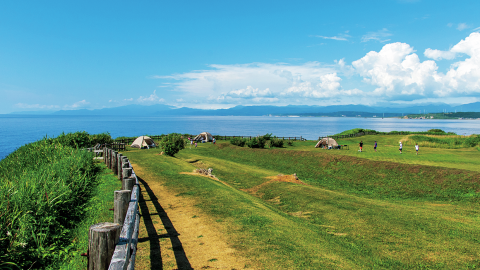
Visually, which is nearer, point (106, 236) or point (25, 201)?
point (106, 236)

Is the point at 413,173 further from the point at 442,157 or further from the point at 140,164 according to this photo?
the point at 140,164

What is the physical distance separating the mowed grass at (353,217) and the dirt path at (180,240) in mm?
515

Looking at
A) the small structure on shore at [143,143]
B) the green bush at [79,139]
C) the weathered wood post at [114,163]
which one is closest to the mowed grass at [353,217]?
the weathered wood post at [114,163]

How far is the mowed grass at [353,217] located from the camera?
27.9 ft

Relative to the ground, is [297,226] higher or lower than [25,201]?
lower

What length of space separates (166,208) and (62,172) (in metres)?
4.35

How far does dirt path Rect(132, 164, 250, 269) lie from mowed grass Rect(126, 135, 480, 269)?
0.52 metres

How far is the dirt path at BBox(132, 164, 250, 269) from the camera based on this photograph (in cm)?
676

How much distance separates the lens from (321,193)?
19125 millimetres

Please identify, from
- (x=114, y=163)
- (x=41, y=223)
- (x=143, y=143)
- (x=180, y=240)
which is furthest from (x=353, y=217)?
(x=143, y=143)

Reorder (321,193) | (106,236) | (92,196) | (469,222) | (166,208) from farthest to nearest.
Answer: (321,193) → (469,222) → (166,208) → (92,196) → (106,236)

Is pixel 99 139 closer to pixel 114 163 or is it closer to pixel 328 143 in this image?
pixel 114 163

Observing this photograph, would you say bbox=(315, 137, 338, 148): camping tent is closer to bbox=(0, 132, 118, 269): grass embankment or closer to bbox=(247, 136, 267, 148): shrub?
bbox=(247, 136, 267, 148): shrub

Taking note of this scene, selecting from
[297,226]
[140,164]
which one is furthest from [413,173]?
[140,164]
